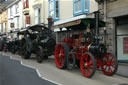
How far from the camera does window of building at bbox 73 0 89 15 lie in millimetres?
14891

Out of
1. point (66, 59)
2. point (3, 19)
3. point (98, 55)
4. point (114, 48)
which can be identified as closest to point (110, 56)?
point (98, 55)

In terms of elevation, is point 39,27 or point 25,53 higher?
point 39,27

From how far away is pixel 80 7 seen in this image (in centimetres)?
1550

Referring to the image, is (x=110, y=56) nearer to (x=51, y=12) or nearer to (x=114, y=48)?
(x=114, y=48)

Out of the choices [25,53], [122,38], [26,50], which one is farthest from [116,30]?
[25,53]

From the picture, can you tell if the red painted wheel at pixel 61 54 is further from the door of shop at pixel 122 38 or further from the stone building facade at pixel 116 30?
the door of shop at pixel 122 38

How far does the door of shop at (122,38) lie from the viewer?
1160 cm

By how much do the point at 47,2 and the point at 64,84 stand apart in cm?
1731

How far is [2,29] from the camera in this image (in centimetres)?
4412

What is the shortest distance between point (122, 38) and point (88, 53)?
5.76m

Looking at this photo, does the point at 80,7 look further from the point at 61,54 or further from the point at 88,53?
the point at 88,53

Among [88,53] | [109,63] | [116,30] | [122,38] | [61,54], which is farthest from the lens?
[116,30]

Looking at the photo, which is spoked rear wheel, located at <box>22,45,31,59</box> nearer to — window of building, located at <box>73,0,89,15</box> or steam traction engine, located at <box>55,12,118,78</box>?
steam traction engine, located at <box>55,12,118,78</box>

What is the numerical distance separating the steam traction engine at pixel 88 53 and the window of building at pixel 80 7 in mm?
6374
